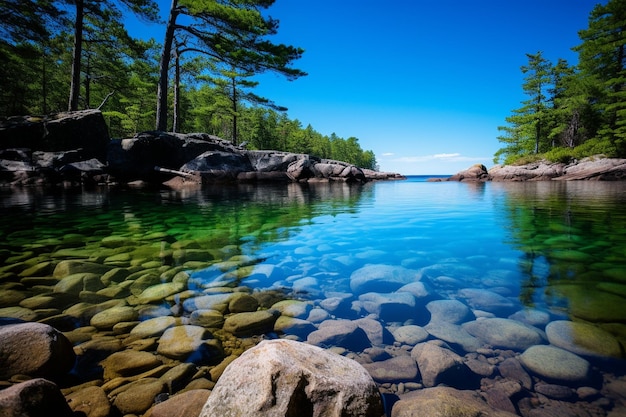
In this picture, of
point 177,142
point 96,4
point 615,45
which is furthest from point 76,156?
point 615,45

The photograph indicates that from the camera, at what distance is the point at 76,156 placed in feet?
57.0

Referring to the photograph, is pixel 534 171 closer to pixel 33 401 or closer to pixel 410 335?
pixel 410 335

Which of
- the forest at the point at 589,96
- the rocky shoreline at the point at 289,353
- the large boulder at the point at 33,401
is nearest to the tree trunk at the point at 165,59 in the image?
the rocky shoreline at the point at 289,353

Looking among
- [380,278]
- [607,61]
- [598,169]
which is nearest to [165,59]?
[380,278]

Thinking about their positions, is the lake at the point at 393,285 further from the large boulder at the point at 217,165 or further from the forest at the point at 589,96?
the forest at the point at 589,96

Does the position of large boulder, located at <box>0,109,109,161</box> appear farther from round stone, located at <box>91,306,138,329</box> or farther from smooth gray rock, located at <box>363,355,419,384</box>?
smooth gray rock, located at <box>363,355,419,384</box>

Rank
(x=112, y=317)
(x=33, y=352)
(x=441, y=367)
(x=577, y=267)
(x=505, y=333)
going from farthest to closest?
(x=577, y=267) < (x=112, y=317) < (x=505, y=333) < (x=441, y=367) < (x=33, y=352)

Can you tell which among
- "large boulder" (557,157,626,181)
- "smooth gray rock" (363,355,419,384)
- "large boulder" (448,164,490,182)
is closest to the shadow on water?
"smooth gray rock" (363,355,419,384)

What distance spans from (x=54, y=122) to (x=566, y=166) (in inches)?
1641

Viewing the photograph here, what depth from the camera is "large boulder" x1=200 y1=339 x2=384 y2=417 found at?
1.25 meters

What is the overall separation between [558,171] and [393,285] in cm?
3464

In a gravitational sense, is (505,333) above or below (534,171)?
below

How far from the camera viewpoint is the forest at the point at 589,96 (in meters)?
25.3

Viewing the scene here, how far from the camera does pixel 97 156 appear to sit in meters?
18.9
